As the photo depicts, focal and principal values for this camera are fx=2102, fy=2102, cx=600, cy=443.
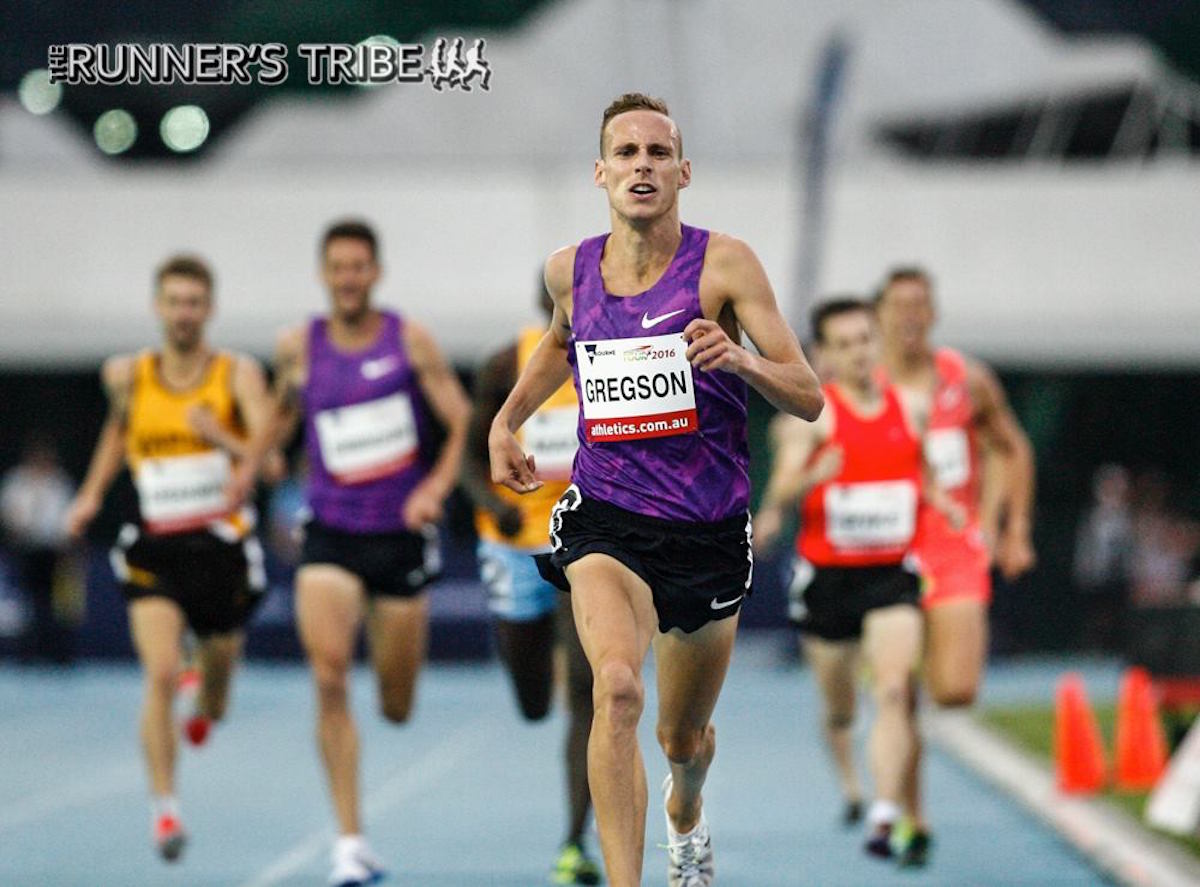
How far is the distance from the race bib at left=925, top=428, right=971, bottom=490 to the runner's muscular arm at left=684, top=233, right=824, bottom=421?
427 centimetres

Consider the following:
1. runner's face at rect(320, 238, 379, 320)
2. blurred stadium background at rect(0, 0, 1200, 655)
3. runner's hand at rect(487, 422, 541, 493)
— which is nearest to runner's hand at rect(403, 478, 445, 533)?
runner's face at rect(320, 238, 379, 320)

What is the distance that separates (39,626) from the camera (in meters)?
23.6

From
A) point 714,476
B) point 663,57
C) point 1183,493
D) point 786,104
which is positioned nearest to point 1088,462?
point 1183,493

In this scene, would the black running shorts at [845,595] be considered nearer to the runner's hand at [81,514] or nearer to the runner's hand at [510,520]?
the runner's hand at [510,520]

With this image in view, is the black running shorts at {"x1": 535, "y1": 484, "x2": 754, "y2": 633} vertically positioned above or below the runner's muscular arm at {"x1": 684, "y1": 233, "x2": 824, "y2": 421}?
below

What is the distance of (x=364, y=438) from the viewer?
878 centimetres

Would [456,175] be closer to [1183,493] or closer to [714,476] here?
[1183,493]

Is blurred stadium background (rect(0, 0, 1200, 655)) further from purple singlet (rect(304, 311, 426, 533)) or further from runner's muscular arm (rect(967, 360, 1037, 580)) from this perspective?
purple singlet (rect(304, 311, 426, 533))

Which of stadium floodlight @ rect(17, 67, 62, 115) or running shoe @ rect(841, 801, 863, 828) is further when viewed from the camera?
running shoe @ rect(841, 801, 863, 828)

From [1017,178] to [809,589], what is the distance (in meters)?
20.0

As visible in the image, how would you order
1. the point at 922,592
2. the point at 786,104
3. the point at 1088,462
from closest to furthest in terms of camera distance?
the point at 922,592
the point at 786,104
the point at 1088,462

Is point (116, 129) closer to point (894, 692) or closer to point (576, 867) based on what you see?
point (894, 692)

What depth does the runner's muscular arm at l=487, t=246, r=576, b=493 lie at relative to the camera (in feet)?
18.5

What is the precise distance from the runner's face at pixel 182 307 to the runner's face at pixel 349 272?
Answer: 0.78m
